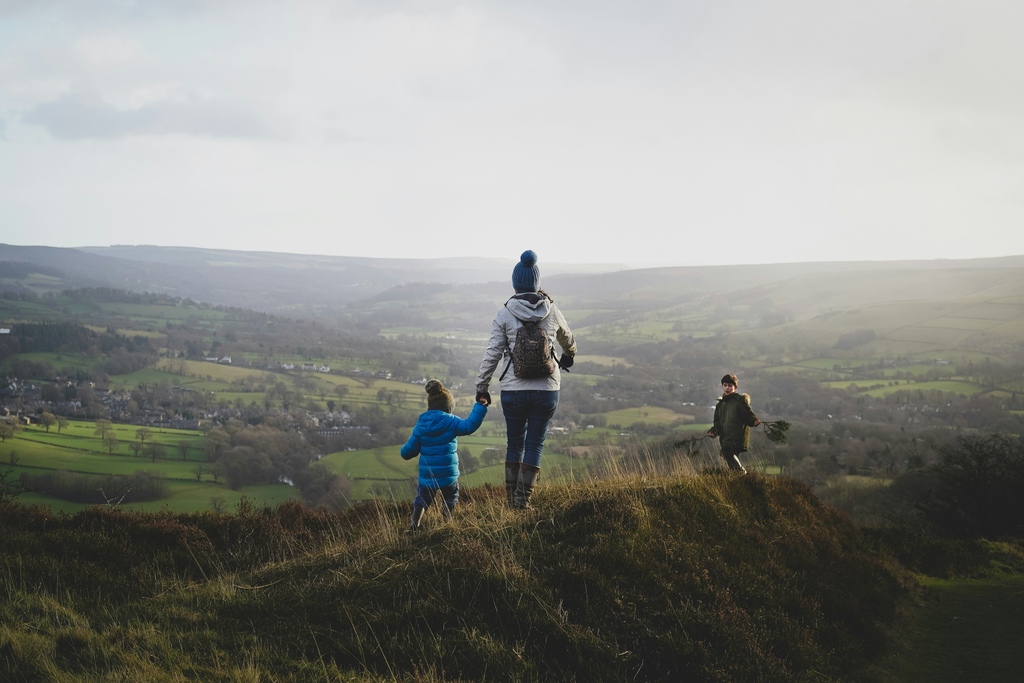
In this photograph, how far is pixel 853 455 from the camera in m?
39.2

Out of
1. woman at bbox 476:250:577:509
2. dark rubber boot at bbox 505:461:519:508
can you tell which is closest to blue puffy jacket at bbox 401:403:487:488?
woman at bbox 476:250:577:509

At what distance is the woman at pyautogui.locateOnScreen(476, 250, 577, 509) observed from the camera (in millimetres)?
7426

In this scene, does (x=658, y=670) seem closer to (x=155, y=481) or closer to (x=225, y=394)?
(x=155, y=481)

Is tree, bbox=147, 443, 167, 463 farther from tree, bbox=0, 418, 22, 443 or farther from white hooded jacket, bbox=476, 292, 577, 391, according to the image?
white hooded jacket, bbox=476, 292, 577, 391

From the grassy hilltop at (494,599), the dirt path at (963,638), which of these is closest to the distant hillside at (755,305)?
the dirt path at (963,638)

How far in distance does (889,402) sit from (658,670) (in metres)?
70.2

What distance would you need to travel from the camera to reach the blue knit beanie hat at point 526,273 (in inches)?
307

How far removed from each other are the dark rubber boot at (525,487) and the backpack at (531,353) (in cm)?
113

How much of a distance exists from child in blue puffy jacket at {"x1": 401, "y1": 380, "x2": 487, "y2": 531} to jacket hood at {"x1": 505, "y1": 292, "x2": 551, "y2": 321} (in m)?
1.26

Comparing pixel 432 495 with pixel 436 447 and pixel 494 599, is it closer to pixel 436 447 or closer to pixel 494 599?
pixel 436 447

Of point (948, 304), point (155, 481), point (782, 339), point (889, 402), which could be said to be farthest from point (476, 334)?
point (155, 481)

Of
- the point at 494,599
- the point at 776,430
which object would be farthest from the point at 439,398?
the point at 776,430

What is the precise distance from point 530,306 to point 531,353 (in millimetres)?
571

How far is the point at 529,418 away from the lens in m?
7.58
